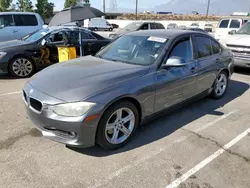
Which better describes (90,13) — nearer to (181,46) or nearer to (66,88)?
(181,46)

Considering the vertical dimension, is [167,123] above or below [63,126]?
below

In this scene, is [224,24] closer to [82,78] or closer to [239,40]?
[239,40]

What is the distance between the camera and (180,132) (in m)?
3.86

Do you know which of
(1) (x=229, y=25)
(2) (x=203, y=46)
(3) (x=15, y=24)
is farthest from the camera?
(1) (x=229, y=25)

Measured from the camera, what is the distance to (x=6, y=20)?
10.4m

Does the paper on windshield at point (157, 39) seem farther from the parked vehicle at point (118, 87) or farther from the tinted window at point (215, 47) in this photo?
the tinted window at point (215, 47)

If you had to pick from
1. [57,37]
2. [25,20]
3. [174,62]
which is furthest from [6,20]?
[174,62]

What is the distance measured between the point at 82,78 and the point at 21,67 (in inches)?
170

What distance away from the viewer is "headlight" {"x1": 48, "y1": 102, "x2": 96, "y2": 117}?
282 centimetres

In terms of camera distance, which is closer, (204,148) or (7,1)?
(204,148)

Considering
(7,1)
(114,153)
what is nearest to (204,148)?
(114,153)

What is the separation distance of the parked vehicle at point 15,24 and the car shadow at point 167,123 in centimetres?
856

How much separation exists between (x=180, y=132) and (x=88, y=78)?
1.71 m

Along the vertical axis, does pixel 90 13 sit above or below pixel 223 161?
above
